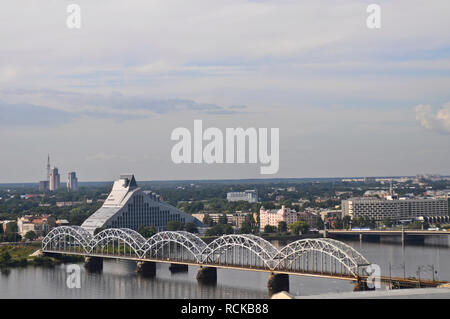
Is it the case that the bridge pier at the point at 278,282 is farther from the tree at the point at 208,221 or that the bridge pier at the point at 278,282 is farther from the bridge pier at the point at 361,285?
the tree at the point at 208,221

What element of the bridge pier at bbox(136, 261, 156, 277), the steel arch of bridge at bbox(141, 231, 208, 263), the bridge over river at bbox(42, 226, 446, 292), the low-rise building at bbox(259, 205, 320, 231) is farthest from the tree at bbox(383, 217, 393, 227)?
the bridge pier at bbox(136, 261, 156, 277)

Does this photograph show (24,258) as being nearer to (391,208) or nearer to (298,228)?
(298,228)

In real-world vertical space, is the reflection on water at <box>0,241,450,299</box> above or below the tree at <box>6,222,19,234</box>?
below

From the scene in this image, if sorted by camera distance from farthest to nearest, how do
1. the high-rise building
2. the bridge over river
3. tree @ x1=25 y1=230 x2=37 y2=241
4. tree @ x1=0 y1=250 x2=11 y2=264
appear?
the high-rise building
tree @ x1=25 y1=230 x2=37 y2=241
tree @ x1=0 y1=250 x2=11 y2=264
the bridge over river

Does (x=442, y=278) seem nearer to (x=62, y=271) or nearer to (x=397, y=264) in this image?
(x=397, y=264)

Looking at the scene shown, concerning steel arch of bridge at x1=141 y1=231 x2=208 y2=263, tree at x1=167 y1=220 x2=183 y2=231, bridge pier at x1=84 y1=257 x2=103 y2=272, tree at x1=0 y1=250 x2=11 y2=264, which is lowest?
bridge pier at x1=84 y1=257 x2=103 y2=272

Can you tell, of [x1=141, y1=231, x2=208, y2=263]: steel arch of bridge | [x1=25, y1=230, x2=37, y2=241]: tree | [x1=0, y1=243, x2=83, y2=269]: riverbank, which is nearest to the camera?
[x1=141, y1=231, x2=208, y2=263]: steel arch of bridge

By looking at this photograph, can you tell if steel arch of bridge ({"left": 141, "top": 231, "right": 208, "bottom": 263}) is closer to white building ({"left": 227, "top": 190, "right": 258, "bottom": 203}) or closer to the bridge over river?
the bridge over river
